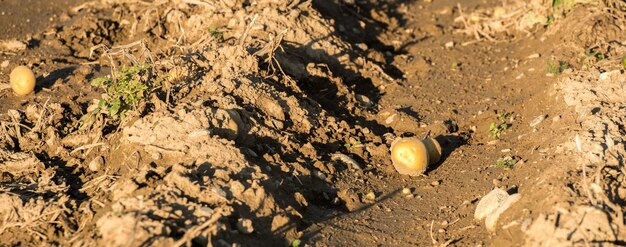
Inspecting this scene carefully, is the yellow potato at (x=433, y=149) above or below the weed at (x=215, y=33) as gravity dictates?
below

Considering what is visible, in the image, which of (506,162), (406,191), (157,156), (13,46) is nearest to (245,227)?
(157,156)

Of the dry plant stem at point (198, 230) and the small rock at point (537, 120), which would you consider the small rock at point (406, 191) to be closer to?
the small rock at point (537, 120)

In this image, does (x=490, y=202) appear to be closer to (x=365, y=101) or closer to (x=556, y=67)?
(x=365, y=101)

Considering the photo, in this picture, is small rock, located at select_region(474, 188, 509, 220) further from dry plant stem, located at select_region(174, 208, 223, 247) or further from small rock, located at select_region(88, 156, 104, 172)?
small rock, located at select_region(88, 156, 104, 172)

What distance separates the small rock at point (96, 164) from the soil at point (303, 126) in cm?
2

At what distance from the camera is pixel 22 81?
6.94m

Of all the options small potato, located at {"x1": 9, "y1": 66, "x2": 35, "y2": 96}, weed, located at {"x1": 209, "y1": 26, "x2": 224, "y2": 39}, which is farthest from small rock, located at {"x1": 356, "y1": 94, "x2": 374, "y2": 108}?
small potato, located at {"x1": 9, "y1": 66, "x2": 35, "y2": 96}

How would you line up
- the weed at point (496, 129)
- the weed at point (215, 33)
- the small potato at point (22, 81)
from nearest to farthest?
the weed at point (496, 129)
the small potato at point (22, 81)
the weed at point (215, 33)

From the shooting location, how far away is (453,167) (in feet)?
21.0

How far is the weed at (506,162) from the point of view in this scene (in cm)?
613

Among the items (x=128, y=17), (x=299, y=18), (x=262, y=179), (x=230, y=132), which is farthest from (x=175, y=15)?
(x=262, y=179)

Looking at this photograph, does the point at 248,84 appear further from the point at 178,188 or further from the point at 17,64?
the point at 17,64

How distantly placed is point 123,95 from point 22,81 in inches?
61.3

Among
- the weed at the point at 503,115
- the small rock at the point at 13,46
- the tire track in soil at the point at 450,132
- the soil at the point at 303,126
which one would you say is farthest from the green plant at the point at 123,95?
the weed at the point at 503,115
